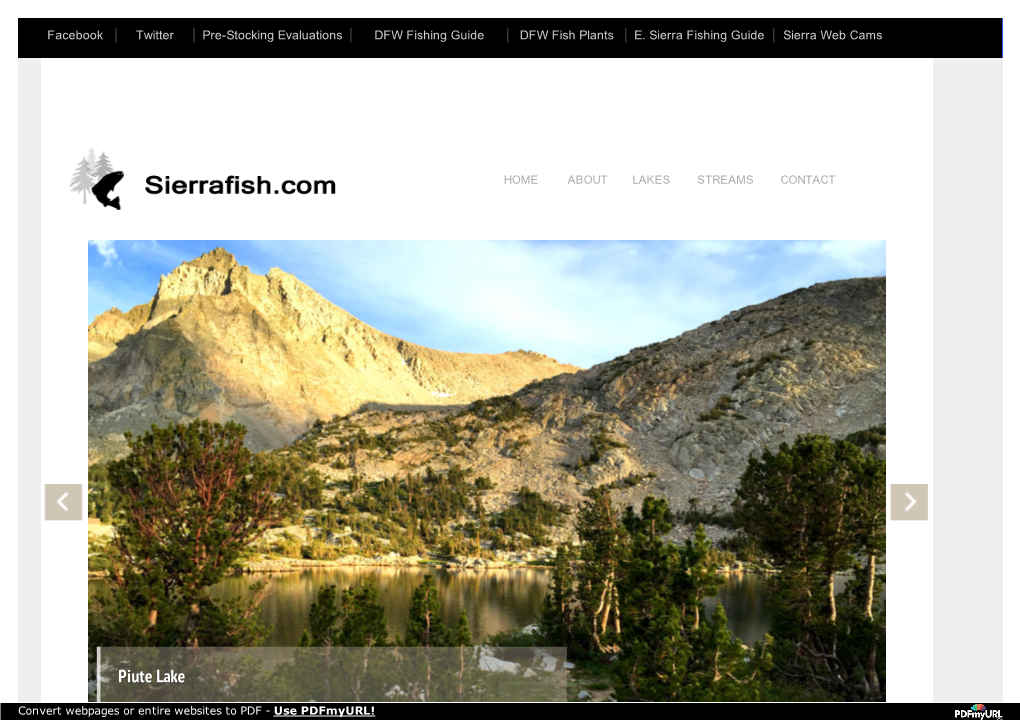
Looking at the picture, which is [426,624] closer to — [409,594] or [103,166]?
[103,166]

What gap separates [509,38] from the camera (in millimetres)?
8352

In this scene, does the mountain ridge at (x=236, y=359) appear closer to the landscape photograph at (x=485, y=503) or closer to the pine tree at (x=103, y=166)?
the landscape photograph at (x=485, y=503)

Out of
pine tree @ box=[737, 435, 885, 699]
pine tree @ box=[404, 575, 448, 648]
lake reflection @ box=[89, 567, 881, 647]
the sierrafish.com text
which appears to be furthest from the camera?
lake reflection @ box=[89, 567, 881, 647]

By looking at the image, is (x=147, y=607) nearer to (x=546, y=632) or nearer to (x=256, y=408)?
(x=546, y=632)

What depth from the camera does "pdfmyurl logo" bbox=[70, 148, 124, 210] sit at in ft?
29.7

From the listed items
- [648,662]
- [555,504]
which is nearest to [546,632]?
[648,662]

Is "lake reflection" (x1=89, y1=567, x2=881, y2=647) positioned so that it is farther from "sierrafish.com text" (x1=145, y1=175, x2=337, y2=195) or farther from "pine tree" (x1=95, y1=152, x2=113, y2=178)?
"pine tree" (x1=95, y1=152, x2=113, y2=178)

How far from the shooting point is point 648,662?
1228 centimetres

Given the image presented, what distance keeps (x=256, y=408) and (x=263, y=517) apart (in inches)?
4012
